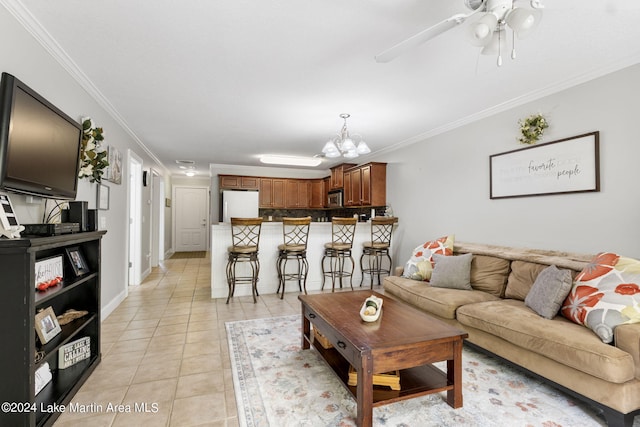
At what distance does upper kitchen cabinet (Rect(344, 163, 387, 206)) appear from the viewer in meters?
5.66

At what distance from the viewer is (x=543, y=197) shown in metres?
3.07

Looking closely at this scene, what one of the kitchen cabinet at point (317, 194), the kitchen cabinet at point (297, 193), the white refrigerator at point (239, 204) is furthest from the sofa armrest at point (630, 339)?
the kitchen cabinet at point (297, 193)

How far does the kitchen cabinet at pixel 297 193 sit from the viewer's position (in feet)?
25.5

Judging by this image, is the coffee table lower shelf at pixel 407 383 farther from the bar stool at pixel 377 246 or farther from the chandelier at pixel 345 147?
the bar stool at pixel 377 246

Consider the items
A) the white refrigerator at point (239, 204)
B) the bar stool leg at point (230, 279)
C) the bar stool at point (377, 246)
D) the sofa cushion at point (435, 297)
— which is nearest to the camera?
the sofa cushion at point (435, 297)

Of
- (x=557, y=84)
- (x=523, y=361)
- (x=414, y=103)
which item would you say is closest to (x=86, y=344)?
(x=523, y=361)

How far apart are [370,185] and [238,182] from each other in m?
3.32

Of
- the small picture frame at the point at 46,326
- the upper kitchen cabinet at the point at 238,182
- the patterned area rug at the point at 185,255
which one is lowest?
the patterned area rug at the point at 185,255

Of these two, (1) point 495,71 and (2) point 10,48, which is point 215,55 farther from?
(1) point 495,71

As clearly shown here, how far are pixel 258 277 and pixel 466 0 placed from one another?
401 cm

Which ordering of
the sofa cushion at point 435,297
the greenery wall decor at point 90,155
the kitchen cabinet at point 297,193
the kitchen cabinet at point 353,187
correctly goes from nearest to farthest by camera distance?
the greenery wall decor at point 90,155 < the sofa cushion at point 435,297 < the kitchen cabinet at point 353,187 < the kitchen cabinet at point 297,193

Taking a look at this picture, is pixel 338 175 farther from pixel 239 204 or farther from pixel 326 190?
pixel 239 204

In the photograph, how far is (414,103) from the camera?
11.2 feet

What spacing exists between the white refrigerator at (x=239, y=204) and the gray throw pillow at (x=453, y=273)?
447 centimetres
